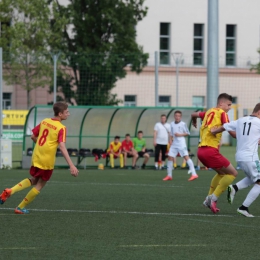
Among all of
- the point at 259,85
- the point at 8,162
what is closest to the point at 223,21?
the point at 259,85

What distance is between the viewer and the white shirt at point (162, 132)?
90.9 ft

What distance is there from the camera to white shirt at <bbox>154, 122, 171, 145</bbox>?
90.9 feet

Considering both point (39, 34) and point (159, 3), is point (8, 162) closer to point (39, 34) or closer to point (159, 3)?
point (39, 34)

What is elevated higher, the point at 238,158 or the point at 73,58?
the point at 73,58

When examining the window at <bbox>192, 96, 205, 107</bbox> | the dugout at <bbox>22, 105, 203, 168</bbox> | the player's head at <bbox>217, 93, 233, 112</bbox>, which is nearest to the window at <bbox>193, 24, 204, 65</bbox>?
the window at <bbox>192, 96, 205, 107</bbox>

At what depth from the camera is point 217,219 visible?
40.5ft

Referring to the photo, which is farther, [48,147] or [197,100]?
[197,100]

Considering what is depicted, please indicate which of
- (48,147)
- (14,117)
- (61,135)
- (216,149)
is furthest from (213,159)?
(14,117)

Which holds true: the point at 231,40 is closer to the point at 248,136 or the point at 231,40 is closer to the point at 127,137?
the point at 127,137

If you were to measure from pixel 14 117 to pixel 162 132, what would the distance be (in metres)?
15.2

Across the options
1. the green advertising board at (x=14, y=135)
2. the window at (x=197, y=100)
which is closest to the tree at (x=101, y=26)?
the window at (x=197, y=100)

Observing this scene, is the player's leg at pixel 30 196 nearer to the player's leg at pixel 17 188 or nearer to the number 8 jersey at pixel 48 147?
the player's leg at pixel 17 188

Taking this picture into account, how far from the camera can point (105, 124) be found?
3159 cm

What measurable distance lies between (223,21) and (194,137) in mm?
28549
